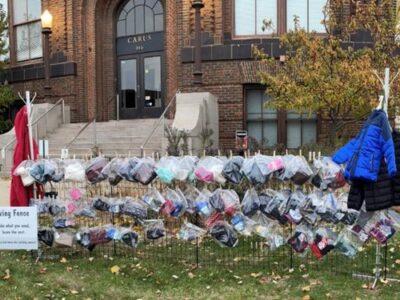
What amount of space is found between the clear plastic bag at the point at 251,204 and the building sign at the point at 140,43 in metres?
11.9

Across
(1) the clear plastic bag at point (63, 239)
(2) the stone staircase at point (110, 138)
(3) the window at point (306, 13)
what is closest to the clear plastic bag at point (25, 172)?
(1) the clear plastic bag at point (63, 239)

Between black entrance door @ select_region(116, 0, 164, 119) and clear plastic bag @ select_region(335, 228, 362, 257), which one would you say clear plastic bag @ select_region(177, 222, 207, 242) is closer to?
clear plastic bag @ select_region(335, 228, 362, 257)

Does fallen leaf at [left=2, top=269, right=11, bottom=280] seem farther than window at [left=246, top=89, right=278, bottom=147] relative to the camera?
No

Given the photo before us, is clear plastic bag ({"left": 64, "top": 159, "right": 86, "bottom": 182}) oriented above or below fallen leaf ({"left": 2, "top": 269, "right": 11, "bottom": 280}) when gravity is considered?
above

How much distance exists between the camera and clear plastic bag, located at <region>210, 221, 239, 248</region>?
5.93 metres

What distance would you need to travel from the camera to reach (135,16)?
704 inches

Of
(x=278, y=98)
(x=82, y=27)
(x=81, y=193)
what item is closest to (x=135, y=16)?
(x=82, y=27)

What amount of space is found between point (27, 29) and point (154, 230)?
15311mm

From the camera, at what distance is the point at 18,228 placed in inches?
236

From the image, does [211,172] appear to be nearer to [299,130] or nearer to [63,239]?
[63,239]

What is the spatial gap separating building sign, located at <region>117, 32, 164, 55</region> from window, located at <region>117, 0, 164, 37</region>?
0.55 feet

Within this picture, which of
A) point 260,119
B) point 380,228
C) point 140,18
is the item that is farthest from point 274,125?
point 380,228

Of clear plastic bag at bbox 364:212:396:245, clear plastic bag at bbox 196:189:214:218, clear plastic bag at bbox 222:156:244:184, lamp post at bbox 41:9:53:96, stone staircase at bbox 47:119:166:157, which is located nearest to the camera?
clear plastic bag at bbox 364:212:396:245

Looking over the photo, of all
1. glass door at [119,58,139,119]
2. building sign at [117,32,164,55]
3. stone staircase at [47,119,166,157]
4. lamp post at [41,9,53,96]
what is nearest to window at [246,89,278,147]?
stone staircase at [47,119,166,157]
